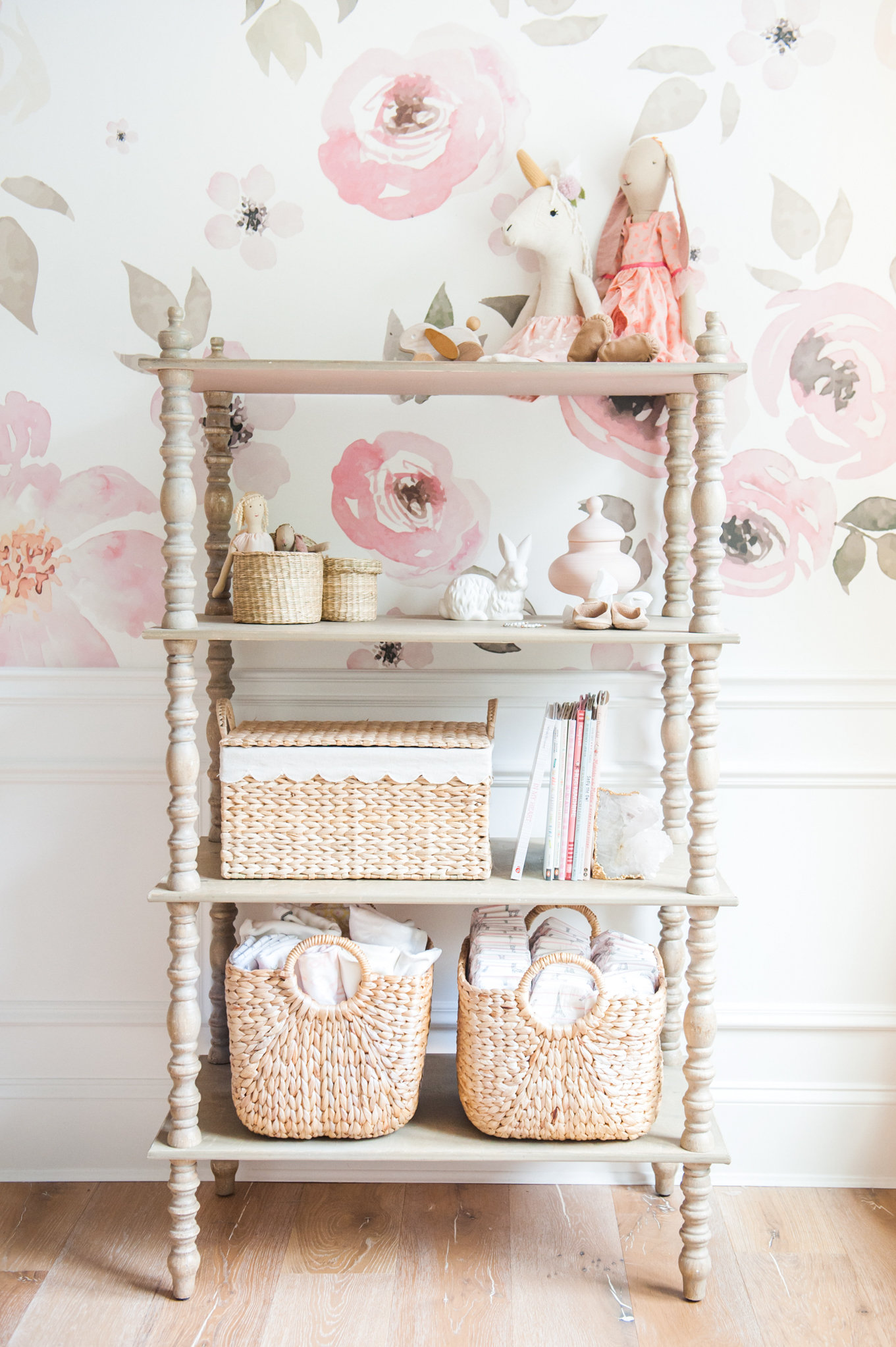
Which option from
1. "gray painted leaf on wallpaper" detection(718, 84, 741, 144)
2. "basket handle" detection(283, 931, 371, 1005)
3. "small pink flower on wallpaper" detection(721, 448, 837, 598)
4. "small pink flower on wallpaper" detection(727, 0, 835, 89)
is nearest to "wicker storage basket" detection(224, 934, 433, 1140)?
"basket handle" detection(283, 931, 371, 1005)

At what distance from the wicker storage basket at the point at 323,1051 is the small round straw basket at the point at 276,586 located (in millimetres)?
512

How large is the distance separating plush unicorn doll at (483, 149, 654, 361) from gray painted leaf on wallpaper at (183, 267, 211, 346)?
55 cm

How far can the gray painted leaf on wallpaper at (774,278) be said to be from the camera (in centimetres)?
184

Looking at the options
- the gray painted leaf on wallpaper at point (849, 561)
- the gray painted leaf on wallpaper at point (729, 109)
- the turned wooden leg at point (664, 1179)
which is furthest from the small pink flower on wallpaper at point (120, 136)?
the turned wooden leg at point (664, 1179)

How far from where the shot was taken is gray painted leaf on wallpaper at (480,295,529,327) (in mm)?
1838

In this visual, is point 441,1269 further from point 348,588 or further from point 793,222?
point 793,222

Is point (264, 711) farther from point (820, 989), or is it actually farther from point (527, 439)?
point (820, 989)

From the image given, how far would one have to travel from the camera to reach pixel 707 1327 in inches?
62.1

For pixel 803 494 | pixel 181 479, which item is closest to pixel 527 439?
pixel 803 494

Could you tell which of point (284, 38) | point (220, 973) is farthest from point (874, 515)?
point (220, 973)

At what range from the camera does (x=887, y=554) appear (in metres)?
1.89

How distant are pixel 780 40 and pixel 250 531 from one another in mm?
1293

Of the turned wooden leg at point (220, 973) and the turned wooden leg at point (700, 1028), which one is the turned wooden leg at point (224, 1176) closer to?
the turned wooden leg at point (220, 973)

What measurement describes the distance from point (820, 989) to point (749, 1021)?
0.50ft
